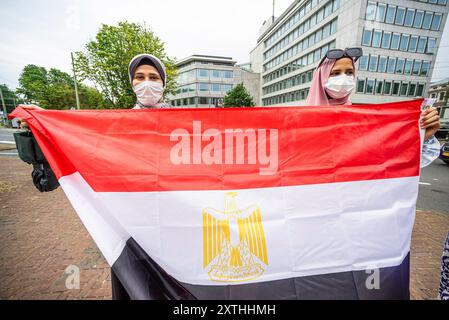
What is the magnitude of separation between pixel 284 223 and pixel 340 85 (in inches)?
63.2

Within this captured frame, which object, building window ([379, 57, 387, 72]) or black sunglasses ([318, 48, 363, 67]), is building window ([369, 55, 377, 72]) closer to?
building window ([379, 57, 387, 72])

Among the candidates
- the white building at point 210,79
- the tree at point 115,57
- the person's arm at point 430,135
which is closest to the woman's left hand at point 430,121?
the person's arm at point 430,135

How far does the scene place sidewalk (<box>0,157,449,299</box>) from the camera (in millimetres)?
2336

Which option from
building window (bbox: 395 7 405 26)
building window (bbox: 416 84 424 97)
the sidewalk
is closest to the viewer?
the sidewalk

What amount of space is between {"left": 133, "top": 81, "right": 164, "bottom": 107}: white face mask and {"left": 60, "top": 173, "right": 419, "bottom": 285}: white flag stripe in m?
1.00

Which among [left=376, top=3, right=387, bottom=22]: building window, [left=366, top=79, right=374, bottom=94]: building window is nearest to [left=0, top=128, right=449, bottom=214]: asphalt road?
[left=366, top=79, right=374, bottom=94]: building window

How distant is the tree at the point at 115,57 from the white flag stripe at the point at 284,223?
50.2ft

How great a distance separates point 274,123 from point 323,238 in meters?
1.05

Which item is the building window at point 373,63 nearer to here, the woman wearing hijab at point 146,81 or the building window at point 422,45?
the building window at point 422,45

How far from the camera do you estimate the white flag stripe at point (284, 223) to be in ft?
5.03
